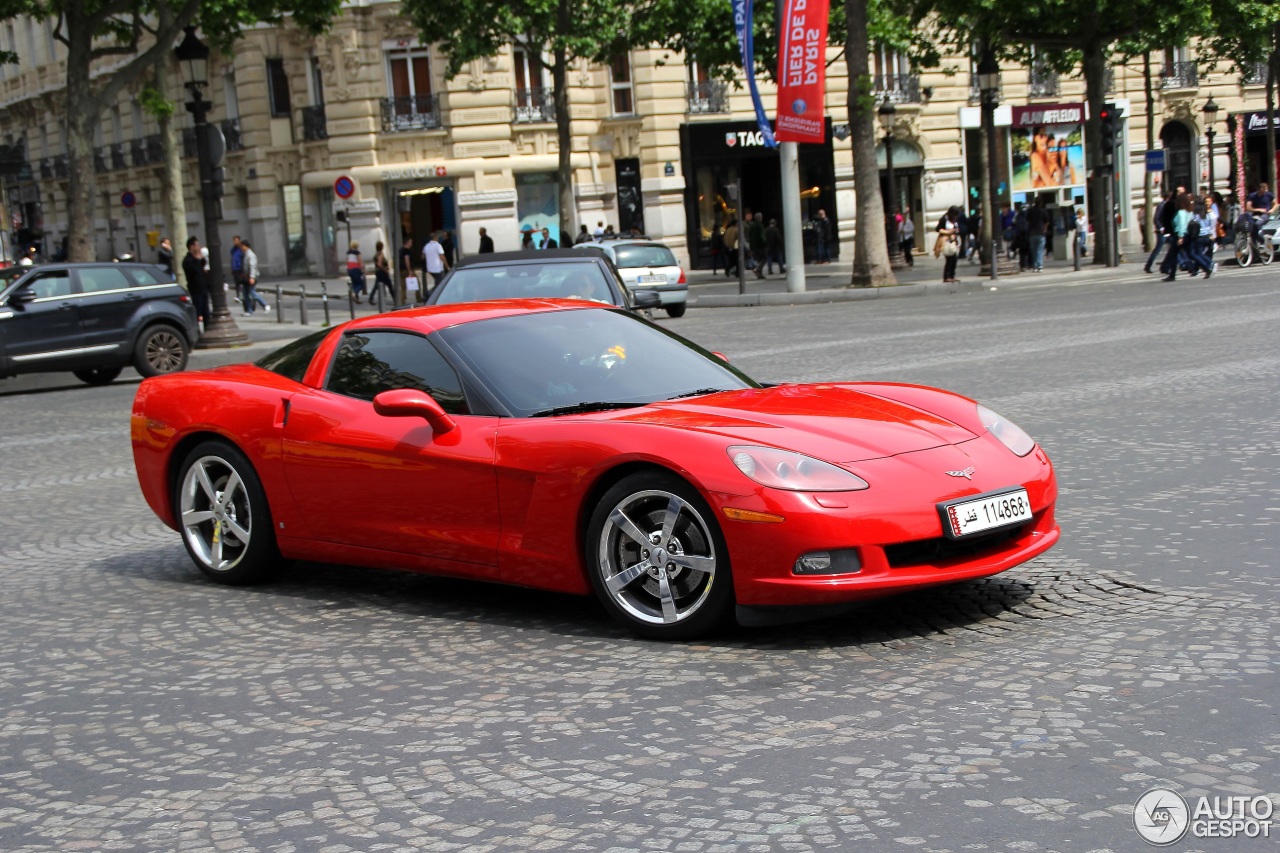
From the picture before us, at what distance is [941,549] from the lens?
5668 millimetres

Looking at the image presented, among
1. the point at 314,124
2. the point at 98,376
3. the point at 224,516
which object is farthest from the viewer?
the point at 314,124

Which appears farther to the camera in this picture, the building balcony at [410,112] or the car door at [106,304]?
the building balcony at [410,112]

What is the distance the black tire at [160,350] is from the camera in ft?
70.9

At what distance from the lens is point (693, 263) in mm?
51188

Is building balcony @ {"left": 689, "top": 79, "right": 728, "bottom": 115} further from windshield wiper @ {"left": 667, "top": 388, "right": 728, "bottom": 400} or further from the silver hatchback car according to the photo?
windshield wiper @ {"left": 667, "top": 388, "right": 728, "bottom": 400}

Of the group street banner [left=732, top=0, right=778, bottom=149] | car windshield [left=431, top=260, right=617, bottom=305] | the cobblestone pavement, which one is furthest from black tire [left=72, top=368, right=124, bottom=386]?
street banner [left=732, top=0, right=778, bottom=149]

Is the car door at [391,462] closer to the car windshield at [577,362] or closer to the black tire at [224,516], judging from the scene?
the car windshield at [577,362]

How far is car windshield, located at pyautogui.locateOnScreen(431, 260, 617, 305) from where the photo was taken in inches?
583

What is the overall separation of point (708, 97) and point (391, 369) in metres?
44.8

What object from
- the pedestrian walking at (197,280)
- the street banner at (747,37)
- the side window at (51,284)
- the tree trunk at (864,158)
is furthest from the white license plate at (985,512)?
the street banner at (747,37)

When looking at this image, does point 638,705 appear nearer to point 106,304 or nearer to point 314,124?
point 106,304

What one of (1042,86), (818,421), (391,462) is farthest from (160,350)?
(1042,86)

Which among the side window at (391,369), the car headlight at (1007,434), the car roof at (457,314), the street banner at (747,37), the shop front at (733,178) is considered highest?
the street banner at (747,37)

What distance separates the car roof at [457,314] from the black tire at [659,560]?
1467 millimetres
